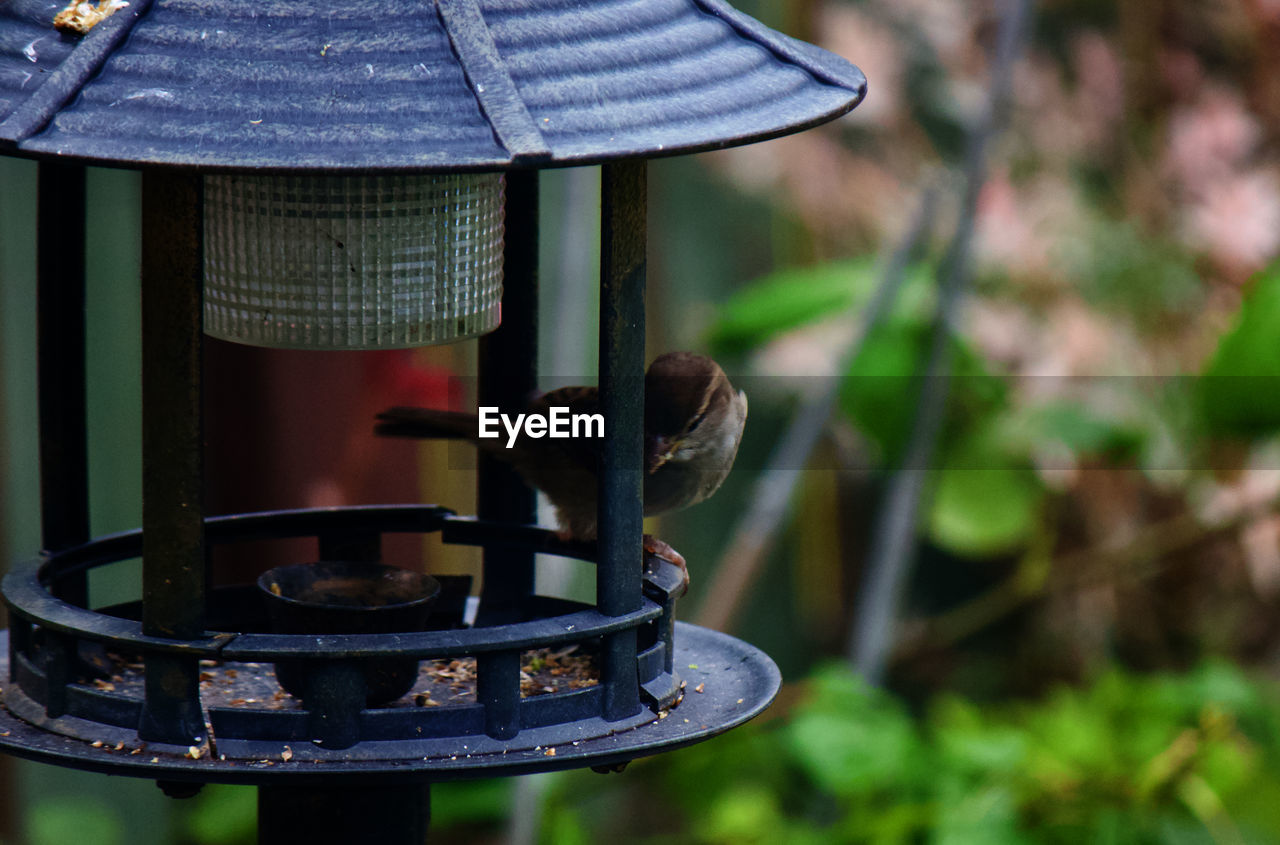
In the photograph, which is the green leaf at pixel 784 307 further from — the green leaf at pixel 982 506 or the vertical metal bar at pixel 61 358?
the vertical metal bar at pixel 61 358

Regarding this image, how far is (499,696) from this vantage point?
1.39 m

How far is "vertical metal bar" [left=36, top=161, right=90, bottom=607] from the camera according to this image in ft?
5.53

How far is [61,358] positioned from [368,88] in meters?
0.72

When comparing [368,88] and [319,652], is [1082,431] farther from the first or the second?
[368,88]

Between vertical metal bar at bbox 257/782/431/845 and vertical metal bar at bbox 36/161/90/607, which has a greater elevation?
vertical metal bar at bbox 36/161/90/607

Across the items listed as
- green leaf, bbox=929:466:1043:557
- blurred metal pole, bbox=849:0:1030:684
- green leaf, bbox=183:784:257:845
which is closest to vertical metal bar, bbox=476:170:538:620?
blurred metal pole, bbox=849:0:1030:684

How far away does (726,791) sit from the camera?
3514 millimetres

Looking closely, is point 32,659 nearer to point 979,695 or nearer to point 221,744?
point 221,744

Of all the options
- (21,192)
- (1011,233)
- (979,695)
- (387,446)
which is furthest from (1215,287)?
(21,192)

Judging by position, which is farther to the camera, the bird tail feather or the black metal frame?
the bird tail feather

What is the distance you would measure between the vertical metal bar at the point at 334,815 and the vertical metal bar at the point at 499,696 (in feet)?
0.70

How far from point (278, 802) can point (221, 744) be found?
0.78 ft

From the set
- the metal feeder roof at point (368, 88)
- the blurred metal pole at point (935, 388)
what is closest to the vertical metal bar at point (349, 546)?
the metal feeder roof at point (368, 88)

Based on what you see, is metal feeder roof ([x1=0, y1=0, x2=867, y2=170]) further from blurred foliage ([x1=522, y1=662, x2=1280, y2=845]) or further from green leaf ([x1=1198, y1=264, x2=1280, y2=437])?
green leaf ([x1=1198, y1=264, x2=1280, y2=437])
